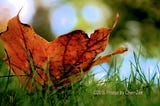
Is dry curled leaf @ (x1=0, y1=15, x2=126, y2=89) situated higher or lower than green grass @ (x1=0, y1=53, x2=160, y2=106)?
higher

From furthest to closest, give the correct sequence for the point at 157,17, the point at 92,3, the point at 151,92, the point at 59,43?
1. the point at 92,3
2. the point at 157,17
3. the point at 151,92
4. the point at 59,43

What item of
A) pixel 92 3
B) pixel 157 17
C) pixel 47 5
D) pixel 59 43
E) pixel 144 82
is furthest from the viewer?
pixel 47 5

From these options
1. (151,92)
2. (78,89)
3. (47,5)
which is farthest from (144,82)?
(47,5)

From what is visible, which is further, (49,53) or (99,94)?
(99,94)

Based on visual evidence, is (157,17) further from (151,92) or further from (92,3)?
(151,92)
